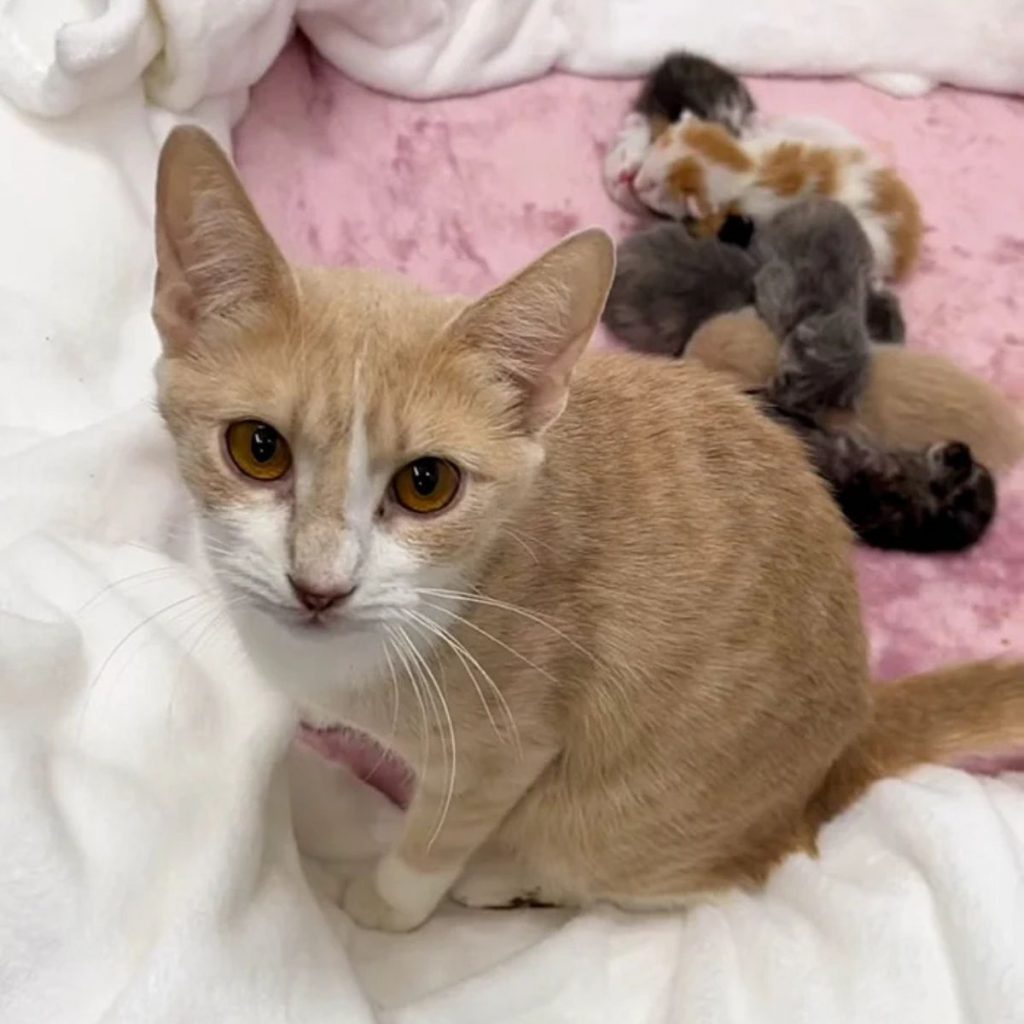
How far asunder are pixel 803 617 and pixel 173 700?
2.13 ft

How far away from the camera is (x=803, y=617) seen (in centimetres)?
136

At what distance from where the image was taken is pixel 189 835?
137cm

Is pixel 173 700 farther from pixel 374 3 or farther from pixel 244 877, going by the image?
pixel 374 3

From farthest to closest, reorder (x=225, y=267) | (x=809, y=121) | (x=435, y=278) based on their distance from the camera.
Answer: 1. (x=809, y=121)
2. (x=435, y=278)
3. (x=225, y=267)

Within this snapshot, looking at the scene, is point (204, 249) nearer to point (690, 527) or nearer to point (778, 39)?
point (690, 527)

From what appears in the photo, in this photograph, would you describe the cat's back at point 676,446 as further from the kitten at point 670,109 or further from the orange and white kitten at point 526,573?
the kitten at point 670,109

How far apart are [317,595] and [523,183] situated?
131 cm

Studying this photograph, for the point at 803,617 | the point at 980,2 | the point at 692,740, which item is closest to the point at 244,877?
the point at 692,740

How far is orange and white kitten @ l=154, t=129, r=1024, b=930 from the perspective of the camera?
42.3 inches

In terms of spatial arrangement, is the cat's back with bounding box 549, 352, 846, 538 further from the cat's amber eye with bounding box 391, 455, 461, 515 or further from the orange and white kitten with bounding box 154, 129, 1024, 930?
the cat's amber eye with bounding box 391, 455, 461, 515

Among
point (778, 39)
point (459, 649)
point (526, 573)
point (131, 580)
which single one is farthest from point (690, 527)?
point (778, 39)

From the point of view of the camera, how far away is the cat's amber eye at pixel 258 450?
1.08 m

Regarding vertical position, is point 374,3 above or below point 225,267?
below

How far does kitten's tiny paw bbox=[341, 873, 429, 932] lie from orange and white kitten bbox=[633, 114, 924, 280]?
3.80 ft
